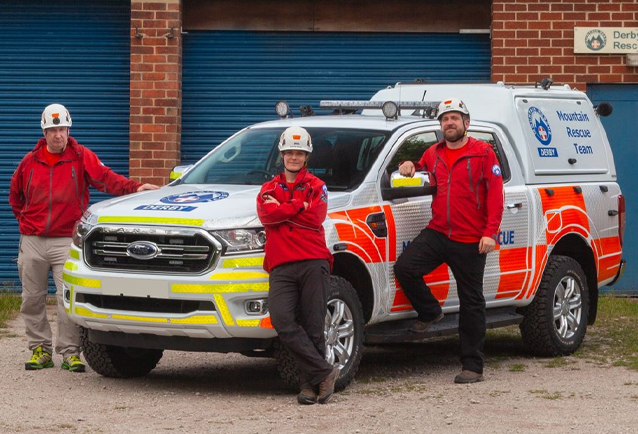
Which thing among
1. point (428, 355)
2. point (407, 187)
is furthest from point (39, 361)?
point (428, 355)

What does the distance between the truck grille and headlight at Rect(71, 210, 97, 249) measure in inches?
2.9

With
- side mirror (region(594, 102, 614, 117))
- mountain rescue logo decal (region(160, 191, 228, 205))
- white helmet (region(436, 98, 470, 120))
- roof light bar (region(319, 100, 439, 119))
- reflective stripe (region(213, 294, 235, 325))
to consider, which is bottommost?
reflective stripe (region(213, 294, 235, 325))

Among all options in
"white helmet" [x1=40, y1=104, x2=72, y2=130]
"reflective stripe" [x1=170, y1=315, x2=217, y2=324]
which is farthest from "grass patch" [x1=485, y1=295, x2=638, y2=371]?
"white helmet" [x1=40, y1=104, x2=72, y2=130]

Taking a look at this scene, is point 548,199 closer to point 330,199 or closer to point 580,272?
point 580,272

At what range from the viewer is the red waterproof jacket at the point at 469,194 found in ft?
29.1

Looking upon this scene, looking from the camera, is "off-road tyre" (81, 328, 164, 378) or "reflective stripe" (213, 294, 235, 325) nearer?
"reflective stripe" (213, 294, 235, 325)

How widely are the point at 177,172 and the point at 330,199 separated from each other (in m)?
1.55

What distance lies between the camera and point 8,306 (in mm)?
13703

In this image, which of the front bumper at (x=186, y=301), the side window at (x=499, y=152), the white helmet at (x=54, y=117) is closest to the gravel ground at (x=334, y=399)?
the front bumper at (x=186, y=301)

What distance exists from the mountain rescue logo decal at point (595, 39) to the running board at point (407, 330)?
6.03 metres

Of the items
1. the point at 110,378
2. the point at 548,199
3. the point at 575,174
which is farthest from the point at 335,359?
the point at 575,174

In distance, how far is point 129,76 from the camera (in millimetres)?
15195

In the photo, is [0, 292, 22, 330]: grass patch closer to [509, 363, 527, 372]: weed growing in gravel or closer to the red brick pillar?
the red brick pillar

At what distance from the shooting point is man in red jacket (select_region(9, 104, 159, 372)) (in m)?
9.52
